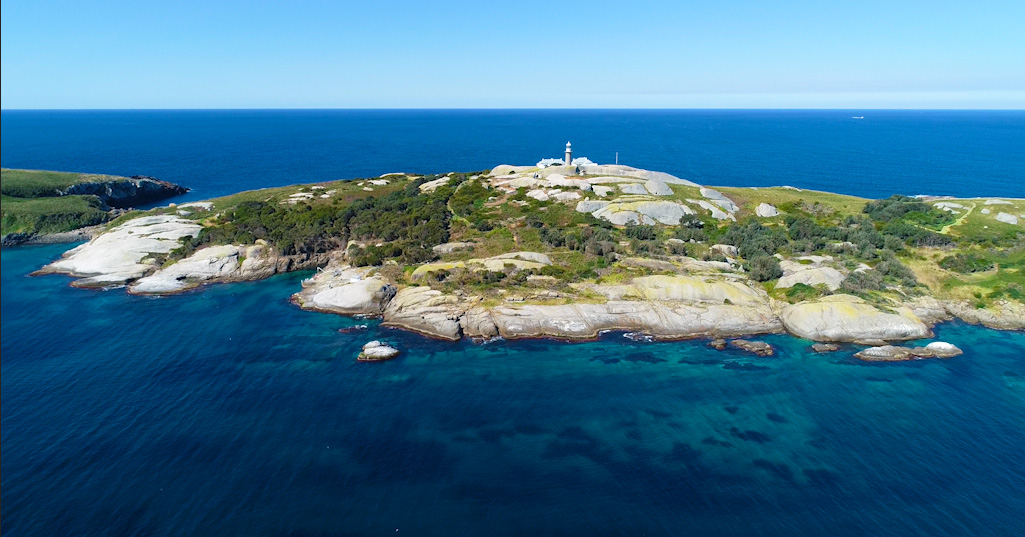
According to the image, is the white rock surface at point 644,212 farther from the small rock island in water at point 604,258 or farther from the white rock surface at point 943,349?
the white rock surface at point 943,349

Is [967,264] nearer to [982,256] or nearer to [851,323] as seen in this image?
[982,256]

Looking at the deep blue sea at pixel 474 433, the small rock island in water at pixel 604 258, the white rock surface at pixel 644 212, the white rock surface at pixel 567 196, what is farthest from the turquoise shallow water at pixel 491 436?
the white rock surface at pixel 567 196

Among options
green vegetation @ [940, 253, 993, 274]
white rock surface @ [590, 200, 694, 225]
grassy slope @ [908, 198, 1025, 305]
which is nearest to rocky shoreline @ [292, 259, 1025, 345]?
grassy slope @ [908, 198, 1025, 305]

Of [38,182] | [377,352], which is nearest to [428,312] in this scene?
[377,352]

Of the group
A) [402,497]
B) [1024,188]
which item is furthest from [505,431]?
[1024,188]

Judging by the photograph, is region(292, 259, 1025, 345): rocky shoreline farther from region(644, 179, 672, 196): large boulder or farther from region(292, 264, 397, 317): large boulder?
region(644, 179, 672, 196): large boulder

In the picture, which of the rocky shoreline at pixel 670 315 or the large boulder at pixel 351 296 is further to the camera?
the large boulder at pixel 351 296
